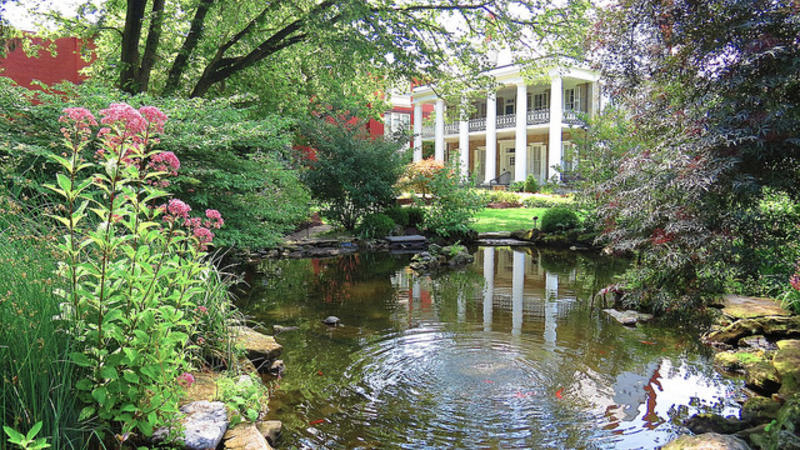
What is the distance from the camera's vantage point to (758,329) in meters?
5.32

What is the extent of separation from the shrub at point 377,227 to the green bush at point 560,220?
4.26 m

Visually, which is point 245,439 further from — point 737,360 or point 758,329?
point 758,329

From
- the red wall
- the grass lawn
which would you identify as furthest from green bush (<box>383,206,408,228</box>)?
the red wall

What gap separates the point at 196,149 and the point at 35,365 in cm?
442

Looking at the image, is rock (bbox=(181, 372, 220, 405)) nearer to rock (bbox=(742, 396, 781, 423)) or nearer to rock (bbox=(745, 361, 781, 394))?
rock (bbox=(742, 396, 781, 423))

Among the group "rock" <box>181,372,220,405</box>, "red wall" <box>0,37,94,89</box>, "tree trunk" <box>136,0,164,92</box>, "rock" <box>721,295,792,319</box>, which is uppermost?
"red wall" <box>0,37,94,89</box>

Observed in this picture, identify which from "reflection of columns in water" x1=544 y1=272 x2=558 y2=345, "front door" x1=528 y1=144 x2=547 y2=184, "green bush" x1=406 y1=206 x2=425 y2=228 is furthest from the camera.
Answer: "front door" x1=528 y1=144 x2=547 y2=184

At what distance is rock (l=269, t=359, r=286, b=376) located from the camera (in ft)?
15.0

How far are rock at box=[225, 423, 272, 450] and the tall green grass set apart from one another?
777 millimetres

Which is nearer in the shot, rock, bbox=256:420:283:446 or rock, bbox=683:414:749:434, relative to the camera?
rock, bbox=256:420:283:446

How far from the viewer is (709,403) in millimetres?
4012

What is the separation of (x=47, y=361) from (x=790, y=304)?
21.2 ft

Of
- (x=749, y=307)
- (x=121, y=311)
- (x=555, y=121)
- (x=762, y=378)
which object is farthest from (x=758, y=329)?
(x=555, y=121)

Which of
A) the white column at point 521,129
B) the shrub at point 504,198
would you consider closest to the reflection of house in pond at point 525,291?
the shrub at point 504,198
